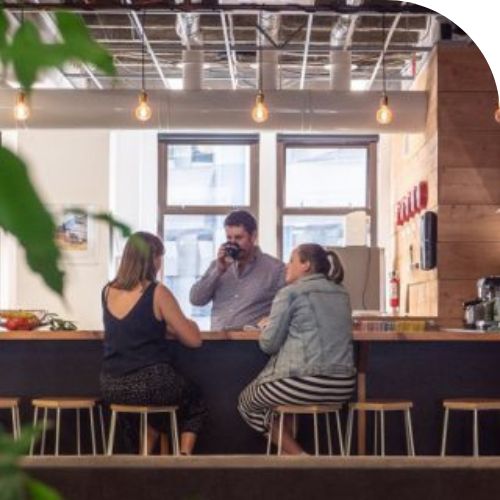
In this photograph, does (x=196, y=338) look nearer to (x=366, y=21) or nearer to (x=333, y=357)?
(x=333, y=357)

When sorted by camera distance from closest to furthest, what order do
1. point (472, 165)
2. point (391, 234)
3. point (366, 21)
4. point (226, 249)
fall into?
point (226, 249), point (472, 165), point (366, 21), point (391, 234)

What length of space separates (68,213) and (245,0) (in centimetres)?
751

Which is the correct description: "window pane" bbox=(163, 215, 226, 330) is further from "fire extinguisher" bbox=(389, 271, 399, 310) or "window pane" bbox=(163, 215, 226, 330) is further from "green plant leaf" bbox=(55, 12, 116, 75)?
"green plant leaf" bbox=(55, 12, 116, 75)

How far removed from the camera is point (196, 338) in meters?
4.55

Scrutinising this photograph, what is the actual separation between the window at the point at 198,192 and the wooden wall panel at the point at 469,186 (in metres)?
3.61

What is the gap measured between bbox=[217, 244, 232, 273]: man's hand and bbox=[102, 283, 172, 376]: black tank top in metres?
0.95

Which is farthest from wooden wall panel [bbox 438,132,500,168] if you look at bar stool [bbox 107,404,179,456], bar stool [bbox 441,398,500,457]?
bar stool [bbox 107,404,179,456]

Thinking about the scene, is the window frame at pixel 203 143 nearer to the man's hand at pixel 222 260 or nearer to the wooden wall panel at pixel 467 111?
the wooden wall panel at pixel 467 111

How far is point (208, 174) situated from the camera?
431 inches

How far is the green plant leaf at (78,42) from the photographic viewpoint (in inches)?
10.3

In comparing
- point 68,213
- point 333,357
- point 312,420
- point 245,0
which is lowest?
point 312,420

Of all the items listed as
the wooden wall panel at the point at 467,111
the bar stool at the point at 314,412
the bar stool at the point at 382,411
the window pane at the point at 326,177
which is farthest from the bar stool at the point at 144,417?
the window pane at the point at 326,177

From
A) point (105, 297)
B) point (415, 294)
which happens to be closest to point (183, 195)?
point (415, 294)
